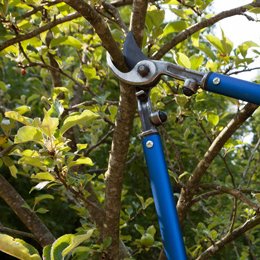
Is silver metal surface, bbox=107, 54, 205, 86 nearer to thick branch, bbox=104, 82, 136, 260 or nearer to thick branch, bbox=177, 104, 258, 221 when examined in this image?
thick branch, bbox=104, 82, 136, 260

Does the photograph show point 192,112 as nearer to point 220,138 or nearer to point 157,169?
point 220,138

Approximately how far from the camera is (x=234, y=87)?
1.03 metres

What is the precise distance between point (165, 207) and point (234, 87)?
0.28m

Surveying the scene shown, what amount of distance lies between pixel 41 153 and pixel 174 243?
0.36 metres

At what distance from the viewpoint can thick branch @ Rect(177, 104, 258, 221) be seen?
1424 millimetres

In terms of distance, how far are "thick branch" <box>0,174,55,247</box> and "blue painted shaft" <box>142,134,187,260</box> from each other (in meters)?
0.53

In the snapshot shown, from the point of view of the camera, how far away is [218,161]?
11.5 ft

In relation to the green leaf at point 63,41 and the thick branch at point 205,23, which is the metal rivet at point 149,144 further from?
the green leaf at point 63,41

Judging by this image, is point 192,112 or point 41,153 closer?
point 41,153

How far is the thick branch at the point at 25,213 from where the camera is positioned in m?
1.46

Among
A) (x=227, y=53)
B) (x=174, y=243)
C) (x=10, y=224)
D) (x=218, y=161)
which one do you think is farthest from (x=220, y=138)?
(x=10, y=224)

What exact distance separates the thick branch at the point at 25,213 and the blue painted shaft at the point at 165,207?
1.75ft

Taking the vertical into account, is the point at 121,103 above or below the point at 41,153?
above

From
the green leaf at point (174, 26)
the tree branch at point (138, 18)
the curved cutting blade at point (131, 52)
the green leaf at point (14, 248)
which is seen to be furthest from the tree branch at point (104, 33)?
the green leaf at point (14, 248)
